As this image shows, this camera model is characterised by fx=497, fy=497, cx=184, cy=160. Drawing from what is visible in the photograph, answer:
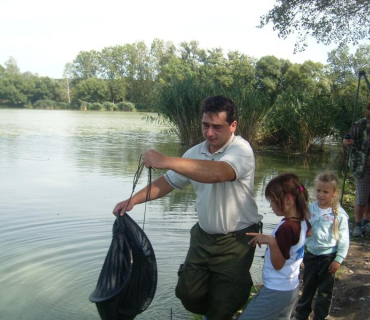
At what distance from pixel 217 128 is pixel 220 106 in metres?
0.17

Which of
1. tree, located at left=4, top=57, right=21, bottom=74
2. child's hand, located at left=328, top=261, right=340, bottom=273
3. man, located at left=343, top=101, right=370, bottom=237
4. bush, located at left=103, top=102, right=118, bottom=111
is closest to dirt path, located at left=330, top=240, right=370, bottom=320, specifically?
child's hand, located at left=328, top=261, right=340, bottom=273

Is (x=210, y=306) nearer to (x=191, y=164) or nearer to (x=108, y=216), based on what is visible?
(x=191, y=164)

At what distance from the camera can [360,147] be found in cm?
702

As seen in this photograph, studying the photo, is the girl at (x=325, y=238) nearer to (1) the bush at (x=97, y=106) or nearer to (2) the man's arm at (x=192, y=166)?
(2) the man's arm at (x=192, y=166)

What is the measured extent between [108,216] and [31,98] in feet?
350

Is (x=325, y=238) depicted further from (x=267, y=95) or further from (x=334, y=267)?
(x=267, y=95)

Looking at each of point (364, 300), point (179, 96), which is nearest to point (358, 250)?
point (364, 300)

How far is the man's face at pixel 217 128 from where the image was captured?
140 inches

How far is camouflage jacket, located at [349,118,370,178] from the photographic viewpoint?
6.95m

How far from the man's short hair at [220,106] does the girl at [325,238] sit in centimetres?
107

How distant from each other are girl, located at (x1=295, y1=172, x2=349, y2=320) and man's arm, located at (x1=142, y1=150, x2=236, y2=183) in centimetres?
118

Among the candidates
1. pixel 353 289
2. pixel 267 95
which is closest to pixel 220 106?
pixel 353 289

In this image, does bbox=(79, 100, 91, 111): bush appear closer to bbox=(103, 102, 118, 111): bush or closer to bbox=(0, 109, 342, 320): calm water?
bbox=(103, 102, 118, 111): bush

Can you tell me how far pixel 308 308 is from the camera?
14.1 ft
